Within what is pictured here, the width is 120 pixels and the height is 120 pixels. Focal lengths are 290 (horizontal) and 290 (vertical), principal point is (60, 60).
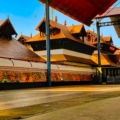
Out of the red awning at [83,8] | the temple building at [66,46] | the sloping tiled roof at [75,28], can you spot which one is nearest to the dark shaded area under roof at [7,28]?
the temple building at [66,46]

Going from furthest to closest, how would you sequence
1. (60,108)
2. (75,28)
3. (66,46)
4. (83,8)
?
1. (75,28)
2. (66,46)
3. (83,8)
4. (60,108)

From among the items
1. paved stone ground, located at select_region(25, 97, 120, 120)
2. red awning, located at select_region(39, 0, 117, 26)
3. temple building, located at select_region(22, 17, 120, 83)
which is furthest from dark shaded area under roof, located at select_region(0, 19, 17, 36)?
paved stone ground, located at select_region(25, 97, 120, 120)

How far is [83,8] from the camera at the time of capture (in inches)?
1638

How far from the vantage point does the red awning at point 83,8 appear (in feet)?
121

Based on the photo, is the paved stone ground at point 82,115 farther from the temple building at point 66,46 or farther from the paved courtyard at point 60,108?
the temple building at point 66,46

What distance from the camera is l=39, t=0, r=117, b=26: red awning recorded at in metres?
36.8

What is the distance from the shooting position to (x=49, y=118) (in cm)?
530

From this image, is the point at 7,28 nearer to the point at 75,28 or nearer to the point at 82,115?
the point at 75,28

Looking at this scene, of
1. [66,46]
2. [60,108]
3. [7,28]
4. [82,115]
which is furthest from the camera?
Answer: [66,46]

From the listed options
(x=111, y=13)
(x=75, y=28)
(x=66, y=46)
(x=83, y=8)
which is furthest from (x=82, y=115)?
(x=75, y=28)

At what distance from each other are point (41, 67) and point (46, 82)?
168 centimetres

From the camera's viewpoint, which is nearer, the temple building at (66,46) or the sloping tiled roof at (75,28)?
the temple building at (66,46)

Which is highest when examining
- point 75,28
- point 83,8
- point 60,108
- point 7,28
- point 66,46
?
point 83,8

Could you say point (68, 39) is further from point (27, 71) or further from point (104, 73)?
point (27, 71)
